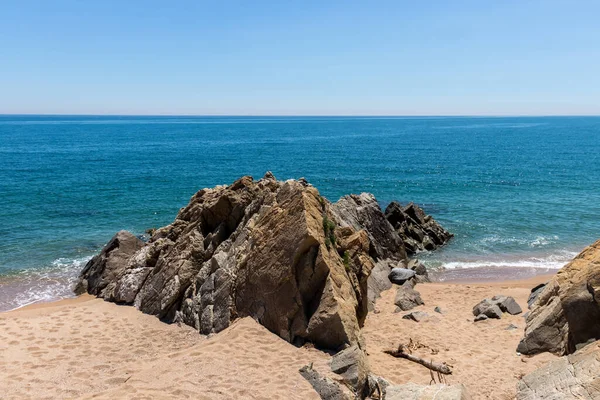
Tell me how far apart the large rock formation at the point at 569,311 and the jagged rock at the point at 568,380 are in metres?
0.98

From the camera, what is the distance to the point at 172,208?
41.7m

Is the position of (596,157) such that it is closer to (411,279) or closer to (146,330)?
(411,279)

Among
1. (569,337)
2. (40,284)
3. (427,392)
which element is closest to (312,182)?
(40,284)

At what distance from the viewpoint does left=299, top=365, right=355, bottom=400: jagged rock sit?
11.0 m

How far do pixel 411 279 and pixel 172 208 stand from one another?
25019 millimetres

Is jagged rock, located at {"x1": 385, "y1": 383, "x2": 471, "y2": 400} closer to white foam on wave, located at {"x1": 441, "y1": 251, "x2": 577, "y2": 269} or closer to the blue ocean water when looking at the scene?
the blue ocean water

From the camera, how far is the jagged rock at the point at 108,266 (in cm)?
2161

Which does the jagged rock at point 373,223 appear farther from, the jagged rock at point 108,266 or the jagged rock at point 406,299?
the jagged rock at point 108,266

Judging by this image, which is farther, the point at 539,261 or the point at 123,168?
the point at 123,168

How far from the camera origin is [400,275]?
2445cm

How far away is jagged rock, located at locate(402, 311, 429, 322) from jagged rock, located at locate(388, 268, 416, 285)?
5.00m

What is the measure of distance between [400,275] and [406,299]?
12.0 feet

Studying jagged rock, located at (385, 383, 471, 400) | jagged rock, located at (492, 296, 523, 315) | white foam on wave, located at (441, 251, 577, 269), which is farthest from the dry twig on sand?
white foam on wave, located at (441, 251, 577, 269)

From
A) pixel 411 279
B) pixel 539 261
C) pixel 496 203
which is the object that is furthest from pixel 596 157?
pixel 411 279
